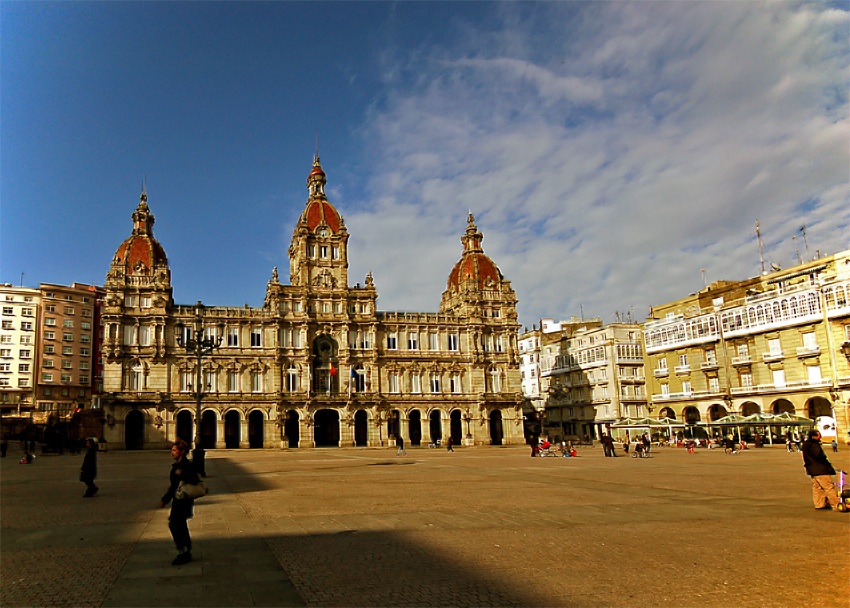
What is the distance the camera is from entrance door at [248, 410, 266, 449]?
7281cm

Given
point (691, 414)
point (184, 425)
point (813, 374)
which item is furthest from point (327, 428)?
point (813, 374)

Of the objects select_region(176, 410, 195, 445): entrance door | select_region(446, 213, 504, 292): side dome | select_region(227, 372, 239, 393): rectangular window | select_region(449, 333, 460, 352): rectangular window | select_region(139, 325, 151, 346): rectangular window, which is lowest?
select_region(176, 410, 195, 445): entrance door

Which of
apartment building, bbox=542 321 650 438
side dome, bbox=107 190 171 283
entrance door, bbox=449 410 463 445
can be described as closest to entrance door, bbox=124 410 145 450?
side dome, bbox=107 190 171 283

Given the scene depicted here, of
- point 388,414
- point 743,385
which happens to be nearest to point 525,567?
point 743,385

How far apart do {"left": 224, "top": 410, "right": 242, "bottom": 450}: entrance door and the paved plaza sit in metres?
49.8

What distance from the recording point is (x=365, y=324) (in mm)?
77875

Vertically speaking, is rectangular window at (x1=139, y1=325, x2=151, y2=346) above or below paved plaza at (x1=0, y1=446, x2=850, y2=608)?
above

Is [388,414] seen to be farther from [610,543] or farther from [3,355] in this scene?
[610,543]

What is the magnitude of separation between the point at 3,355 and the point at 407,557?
3941 inches

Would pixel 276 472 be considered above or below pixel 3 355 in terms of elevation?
below

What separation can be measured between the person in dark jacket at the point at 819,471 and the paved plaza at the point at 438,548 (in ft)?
1.73

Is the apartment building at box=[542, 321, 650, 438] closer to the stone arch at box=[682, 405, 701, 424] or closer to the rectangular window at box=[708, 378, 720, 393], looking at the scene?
the stone arch at box=[682, 405, 701, 424]

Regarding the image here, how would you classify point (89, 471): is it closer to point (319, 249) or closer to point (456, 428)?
point (319, 249)

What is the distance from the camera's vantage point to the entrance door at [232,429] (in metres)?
71.2
